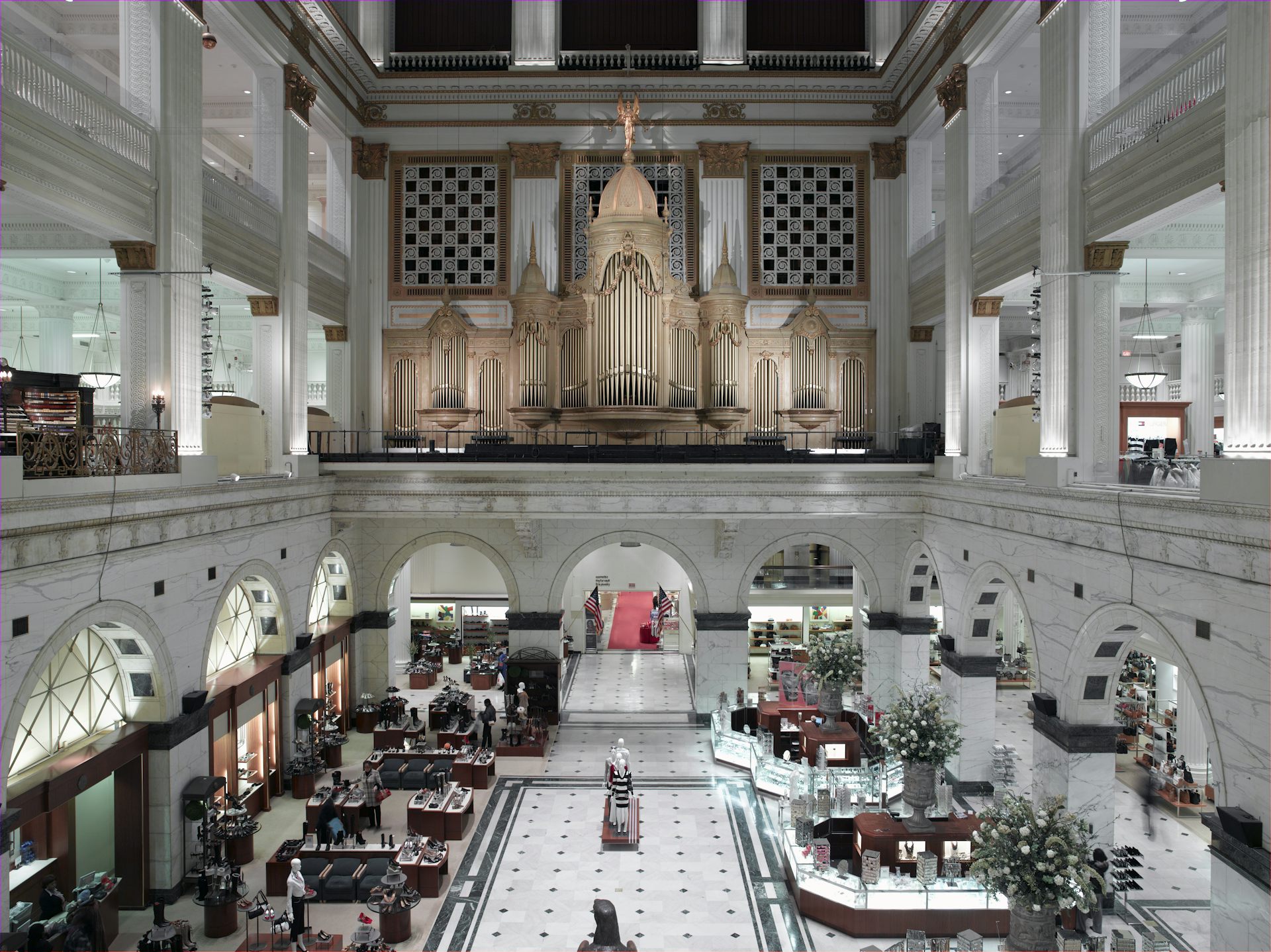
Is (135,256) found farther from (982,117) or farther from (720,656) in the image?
(982,117)

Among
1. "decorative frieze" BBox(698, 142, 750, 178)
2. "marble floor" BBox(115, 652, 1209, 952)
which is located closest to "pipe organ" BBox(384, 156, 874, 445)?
"decorative frieze" BBox(698, 142, 750, 178)

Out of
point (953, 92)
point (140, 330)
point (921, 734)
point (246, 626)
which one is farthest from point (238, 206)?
point (921, 734)

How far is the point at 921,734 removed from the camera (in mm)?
13062

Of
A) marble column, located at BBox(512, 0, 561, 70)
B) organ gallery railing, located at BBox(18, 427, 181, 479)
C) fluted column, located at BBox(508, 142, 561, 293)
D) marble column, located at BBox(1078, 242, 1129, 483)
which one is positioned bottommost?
organ gallery railing, located at BBox(18, 427, 181, 479)

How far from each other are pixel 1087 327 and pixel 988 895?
7908 mm

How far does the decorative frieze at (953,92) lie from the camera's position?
637 inches

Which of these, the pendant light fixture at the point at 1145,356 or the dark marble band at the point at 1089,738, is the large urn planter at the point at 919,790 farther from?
the pendant light fixture at the point at 1145,356

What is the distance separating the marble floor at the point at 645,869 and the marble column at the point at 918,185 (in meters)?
12.2

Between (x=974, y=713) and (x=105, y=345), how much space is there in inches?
825

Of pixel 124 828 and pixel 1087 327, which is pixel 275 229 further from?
pixel 1087 327

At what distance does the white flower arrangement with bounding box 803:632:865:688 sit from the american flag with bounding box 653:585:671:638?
30.6 feet

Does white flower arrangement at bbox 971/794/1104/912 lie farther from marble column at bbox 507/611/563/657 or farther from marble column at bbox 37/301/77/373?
marble column at bbox 37/301/77/373

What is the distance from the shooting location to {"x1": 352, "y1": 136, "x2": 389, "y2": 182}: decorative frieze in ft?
68.8

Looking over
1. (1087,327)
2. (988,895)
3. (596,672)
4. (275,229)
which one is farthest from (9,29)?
(596,672)
